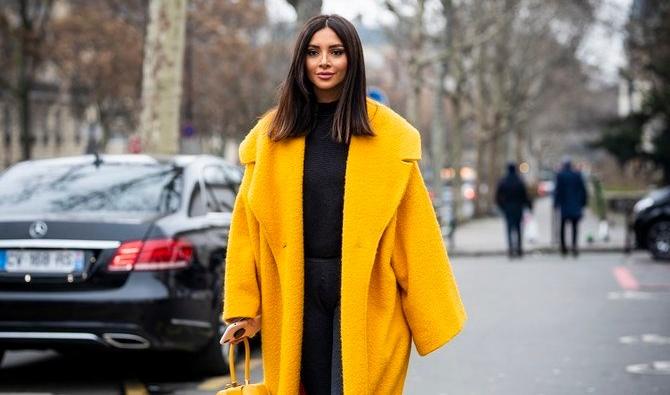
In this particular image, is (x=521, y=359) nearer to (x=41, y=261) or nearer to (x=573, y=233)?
(x=41, y=261)

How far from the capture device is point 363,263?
12.1 ft

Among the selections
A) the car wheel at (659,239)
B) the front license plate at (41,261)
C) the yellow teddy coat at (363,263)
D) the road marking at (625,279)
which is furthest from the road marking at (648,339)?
the car wheel at (659,239)

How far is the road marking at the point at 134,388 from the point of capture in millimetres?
7641

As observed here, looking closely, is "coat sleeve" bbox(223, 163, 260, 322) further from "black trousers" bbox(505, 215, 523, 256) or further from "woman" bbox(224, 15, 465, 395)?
"black trousers" bbox(505, 215, 523, 256)

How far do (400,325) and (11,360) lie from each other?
19.5 ft

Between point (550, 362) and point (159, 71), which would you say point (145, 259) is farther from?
point (159, 71)

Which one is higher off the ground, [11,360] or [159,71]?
[159,71]

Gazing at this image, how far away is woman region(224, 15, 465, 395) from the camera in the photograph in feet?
12.3


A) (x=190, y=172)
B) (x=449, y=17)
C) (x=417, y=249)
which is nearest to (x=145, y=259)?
(x=190, y=172)

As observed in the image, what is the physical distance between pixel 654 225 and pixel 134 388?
13919mm

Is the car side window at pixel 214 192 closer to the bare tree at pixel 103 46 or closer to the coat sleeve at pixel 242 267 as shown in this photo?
the coat sleeve at pixel 242 267

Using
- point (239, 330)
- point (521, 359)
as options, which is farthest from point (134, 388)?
point (239, 330)

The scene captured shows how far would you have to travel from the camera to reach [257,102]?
56.9 meters

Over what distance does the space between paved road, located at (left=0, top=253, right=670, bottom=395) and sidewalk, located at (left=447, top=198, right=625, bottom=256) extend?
28.2ft
